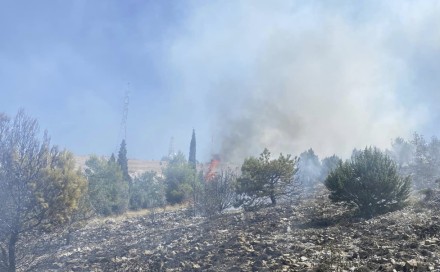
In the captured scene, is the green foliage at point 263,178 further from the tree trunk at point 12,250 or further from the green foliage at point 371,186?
the tree trunk at point 12,250

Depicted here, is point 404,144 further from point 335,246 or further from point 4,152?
point 4,152

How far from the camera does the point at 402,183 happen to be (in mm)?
14500

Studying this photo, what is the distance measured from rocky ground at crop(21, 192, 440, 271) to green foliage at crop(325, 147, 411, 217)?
0.67 meters

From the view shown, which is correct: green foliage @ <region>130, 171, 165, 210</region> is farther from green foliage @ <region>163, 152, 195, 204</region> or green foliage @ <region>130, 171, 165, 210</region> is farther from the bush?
the bush

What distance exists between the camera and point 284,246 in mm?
10320

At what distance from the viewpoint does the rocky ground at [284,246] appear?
27.2 ft

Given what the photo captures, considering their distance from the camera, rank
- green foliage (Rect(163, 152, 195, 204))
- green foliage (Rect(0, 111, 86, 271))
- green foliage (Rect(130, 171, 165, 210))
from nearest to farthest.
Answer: green foliage (Rect(0, 111, 86, 271))
green foliage (Rect(163, 152, 195, 204))
green foliage (Rect(130, 171, 165, 210))

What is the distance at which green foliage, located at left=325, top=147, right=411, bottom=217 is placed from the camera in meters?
13.8

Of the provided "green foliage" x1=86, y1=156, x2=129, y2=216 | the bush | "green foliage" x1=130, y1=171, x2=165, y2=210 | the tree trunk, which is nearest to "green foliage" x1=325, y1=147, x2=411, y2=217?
the bush

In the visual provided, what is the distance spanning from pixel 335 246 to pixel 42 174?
9.07m

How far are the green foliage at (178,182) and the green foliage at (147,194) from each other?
4.92 ft

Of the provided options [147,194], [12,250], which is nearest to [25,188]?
[12,250]

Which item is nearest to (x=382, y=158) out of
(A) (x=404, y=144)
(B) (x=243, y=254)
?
(B) (x=243, y=254)

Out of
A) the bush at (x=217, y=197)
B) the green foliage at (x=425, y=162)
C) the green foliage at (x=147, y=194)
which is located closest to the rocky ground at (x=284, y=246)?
the bush at (x=217, y=197)
